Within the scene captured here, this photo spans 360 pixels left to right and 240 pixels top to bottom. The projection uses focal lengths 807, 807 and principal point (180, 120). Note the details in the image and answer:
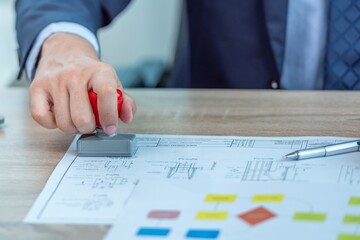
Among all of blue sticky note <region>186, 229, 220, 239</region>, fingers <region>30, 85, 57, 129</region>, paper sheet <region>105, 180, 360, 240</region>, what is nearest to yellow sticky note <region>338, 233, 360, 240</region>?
paper sheet <region>105, 180, 360, 240</region>

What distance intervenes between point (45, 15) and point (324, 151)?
1.64 feet

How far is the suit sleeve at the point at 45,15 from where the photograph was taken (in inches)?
45.8

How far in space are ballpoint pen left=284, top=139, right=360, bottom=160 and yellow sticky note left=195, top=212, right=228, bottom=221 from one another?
16cm

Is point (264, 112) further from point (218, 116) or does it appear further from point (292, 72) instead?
point (292, 72)

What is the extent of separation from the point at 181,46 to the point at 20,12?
349 mm

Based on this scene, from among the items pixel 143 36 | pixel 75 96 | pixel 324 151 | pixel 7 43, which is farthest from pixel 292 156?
pixel 143 36

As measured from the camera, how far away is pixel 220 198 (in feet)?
2.54

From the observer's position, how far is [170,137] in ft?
3.18

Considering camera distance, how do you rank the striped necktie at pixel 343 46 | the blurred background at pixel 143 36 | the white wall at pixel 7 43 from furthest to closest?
the blurred background at pixel 143 36, the white wall at pixel 7 43, the striped necktie at pixel 343 46

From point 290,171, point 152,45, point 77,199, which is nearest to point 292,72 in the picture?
point 290,171

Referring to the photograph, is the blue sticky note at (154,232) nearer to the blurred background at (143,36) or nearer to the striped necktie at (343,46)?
the striped necktie at (343,46)

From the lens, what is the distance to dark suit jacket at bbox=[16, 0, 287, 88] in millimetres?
1317

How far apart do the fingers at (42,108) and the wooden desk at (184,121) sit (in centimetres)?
3

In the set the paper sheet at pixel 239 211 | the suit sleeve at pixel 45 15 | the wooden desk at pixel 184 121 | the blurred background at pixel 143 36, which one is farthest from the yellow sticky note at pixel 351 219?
the blurred background at pixel 143 36
